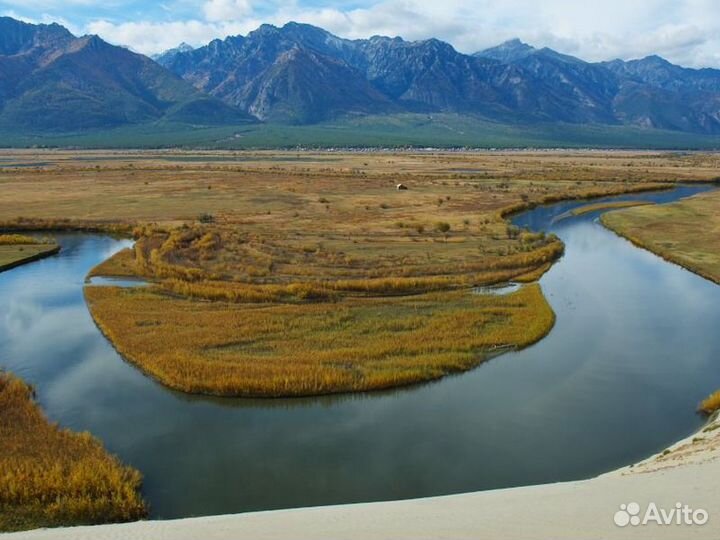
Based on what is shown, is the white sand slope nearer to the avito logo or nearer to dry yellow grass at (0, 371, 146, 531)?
the avito logo

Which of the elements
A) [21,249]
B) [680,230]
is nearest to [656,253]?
[680,230]

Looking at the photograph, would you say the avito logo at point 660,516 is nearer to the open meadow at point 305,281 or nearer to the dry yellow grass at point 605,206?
the open meadow at point 305,281

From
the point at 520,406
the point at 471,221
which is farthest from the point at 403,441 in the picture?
the point at 471,221

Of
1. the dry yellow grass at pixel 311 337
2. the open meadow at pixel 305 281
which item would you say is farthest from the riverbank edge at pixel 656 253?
the dry yellow grass at pixel 311 337

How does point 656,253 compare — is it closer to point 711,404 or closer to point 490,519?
point 711,404

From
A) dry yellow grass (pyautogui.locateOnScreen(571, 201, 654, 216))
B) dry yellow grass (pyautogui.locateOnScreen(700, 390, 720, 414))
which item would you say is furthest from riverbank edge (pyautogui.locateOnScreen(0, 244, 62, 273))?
dry yellow grass (pyautogui.locateOnScreen(571, 201, 654, 216))

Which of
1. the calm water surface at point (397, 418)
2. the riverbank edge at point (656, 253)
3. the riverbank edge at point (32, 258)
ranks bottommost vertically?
the calm water surface at point (397, 418)
